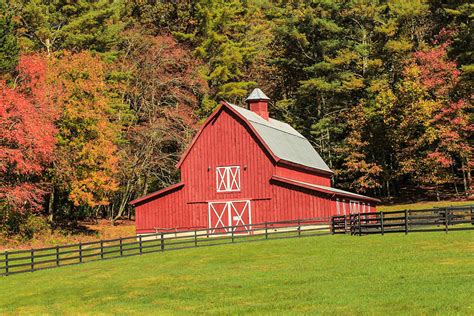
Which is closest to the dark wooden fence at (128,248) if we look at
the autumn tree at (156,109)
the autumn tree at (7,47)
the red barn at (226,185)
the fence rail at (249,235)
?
the fence rail at (249,235)

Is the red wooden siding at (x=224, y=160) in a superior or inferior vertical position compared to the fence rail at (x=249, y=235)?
superior

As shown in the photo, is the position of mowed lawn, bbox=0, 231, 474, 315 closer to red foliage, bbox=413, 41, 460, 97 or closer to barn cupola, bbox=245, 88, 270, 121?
barn cupola, bbox=245, 88, 270, 121

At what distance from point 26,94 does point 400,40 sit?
112 feet

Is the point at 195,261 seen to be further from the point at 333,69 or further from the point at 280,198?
the point at 333,69

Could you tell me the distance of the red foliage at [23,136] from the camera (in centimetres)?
4038

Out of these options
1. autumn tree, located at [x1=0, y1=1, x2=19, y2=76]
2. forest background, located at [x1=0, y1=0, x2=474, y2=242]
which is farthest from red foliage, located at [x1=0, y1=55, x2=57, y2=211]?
autumn tree, located at [x1=0, y1=1, x2=19, y2=76]

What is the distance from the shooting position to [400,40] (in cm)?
6178

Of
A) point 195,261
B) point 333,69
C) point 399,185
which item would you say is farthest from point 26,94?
point 399,185

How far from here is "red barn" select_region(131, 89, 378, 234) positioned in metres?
40.9

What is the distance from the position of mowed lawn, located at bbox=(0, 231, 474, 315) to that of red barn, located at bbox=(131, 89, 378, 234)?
11.3 metres

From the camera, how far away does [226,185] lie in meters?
41.7

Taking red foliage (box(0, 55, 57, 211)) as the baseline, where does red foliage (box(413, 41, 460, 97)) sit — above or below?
above

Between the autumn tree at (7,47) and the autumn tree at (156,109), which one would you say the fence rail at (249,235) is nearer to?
the autumn tree at (7,47)

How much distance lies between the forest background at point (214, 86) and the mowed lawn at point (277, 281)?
1931cm
